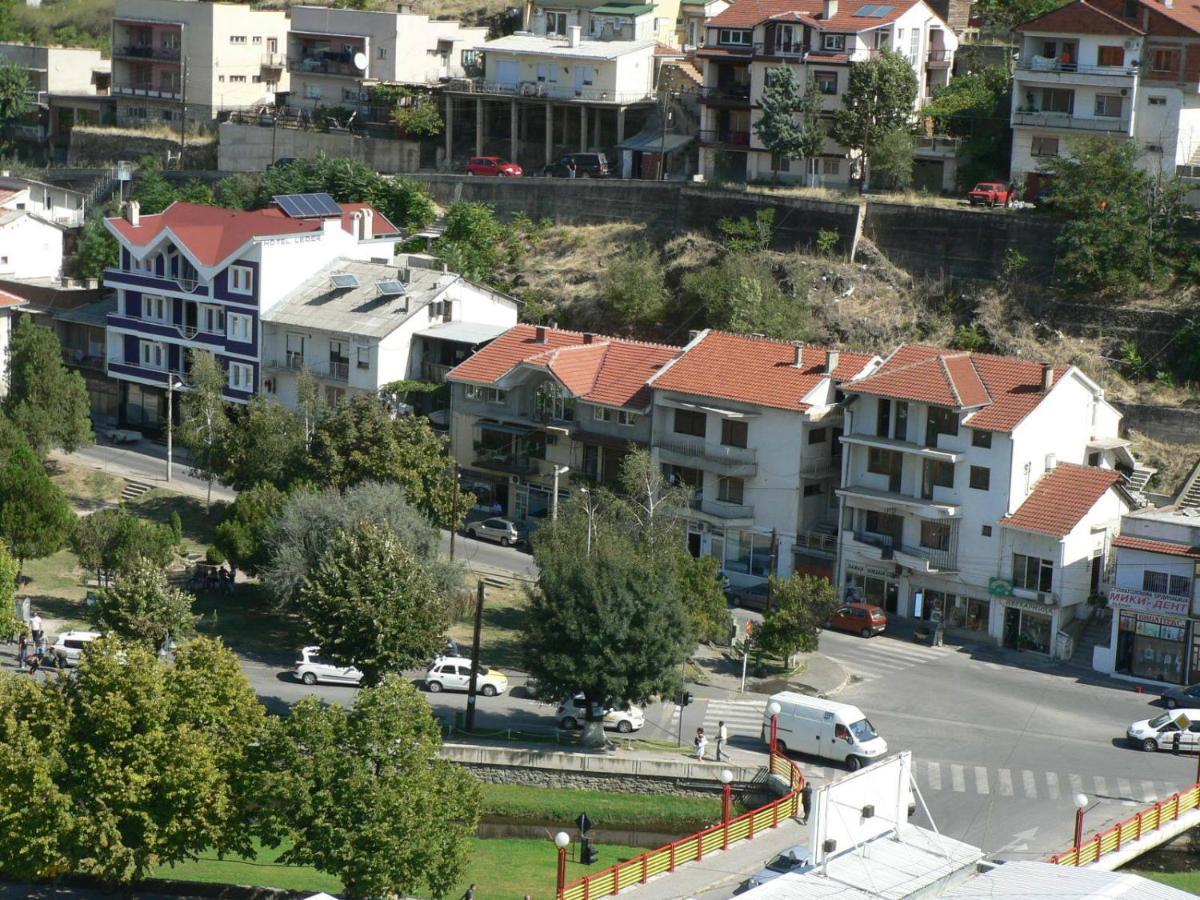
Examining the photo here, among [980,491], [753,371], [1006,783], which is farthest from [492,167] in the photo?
[1006,783]

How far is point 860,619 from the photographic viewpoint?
218ft

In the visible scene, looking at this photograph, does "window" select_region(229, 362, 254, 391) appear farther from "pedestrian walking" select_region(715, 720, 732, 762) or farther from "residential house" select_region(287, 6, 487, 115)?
"pedestrian walking" select_region(715, 720, 732, 762)

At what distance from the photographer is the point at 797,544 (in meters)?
70.2

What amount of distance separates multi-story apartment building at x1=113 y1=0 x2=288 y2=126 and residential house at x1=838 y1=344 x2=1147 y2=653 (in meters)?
55.7

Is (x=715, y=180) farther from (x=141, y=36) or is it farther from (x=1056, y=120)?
(x=141, y=36)

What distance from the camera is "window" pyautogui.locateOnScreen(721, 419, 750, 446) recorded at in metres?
71.1

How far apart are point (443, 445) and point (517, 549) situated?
510 cm

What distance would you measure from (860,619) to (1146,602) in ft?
29.9

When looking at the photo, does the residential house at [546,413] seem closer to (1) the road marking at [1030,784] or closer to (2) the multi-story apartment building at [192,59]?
(1) the road marking at [1030,784]

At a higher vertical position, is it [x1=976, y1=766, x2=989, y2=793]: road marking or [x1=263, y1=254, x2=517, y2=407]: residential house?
[x1=263, y1=254, x2=517, y2=407]: residential house

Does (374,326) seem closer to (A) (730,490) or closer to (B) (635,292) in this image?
(B) (635,292)

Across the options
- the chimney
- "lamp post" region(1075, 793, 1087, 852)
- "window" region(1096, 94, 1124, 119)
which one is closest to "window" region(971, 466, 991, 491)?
the chimney

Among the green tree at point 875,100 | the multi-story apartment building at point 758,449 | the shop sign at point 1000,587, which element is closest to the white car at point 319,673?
the multi-story apartment building at point 758,449

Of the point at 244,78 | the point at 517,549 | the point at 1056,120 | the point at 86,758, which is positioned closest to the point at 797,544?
the point at 517,549
